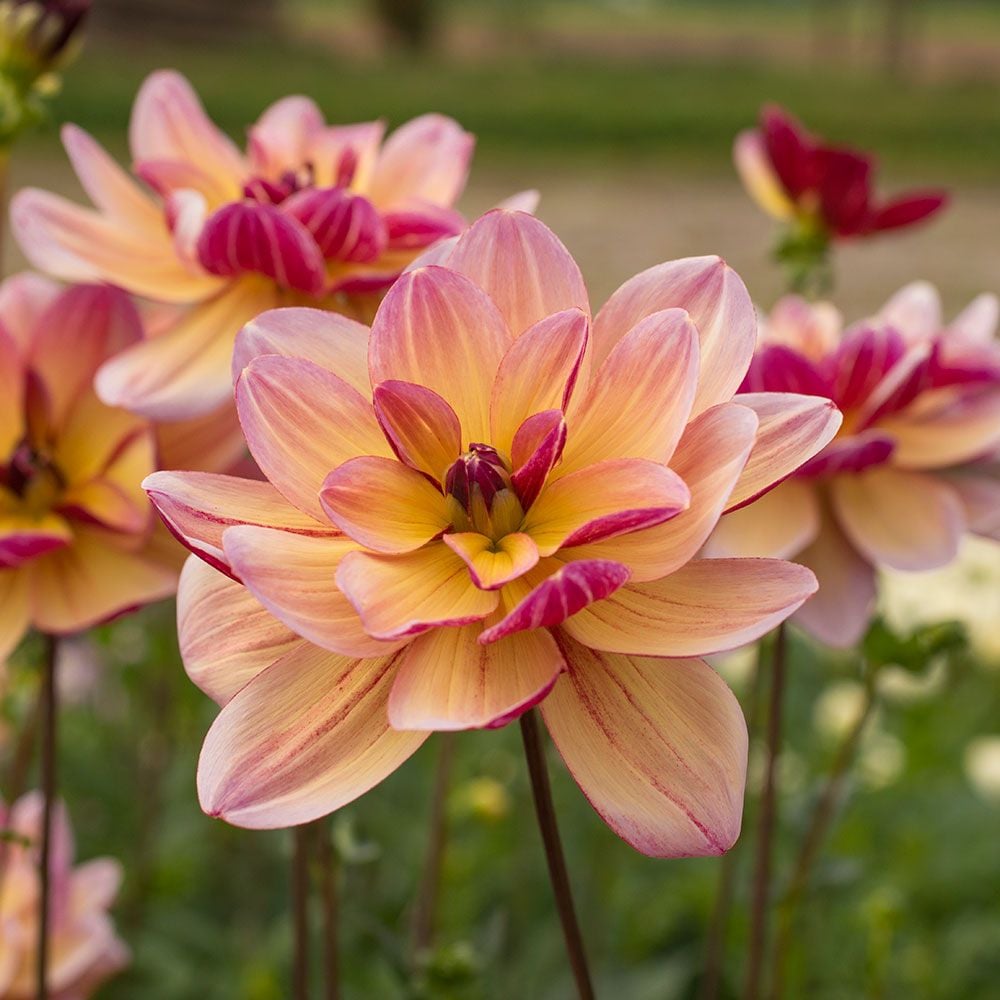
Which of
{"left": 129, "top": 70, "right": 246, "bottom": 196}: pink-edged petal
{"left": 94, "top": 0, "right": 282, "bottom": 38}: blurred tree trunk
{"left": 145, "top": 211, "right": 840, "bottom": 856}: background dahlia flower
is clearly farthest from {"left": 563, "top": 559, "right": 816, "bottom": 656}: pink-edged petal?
{"left": 94, "top": 0, "right": 282, "bottom": 38}: blurred tree trunk

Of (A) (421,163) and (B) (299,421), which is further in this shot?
(A) (421,163)

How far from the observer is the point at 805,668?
2.41 m

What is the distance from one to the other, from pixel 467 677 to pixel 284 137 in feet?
1.61

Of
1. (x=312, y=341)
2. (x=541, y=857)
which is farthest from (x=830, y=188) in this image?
(x=541, y=857)

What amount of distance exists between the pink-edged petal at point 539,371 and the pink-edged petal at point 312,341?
56 millimetres

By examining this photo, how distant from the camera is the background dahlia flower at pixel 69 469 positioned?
73 centimetres

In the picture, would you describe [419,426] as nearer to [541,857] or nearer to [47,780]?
[47,780]

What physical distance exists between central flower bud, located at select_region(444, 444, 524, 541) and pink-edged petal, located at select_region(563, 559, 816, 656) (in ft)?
0.19

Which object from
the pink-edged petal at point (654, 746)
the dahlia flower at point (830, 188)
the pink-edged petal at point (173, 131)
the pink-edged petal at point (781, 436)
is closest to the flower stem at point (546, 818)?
the pink-edged petal at point (654, 746)

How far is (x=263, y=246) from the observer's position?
72 cm

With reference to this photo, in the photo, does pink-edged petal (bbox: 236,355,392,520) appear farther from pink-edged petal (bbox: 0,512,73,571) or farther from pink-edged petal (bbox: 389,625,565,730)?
pink-edged petal (bbox: 0,512,73,571)

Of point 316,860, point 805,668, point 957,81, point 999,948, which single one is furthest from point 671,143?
point 316,860

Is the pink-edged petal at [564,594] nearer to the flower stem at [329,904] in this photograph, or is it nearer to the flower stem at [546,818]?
the flower stem at [546,818]

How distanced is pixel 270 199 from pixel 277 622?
317mm
